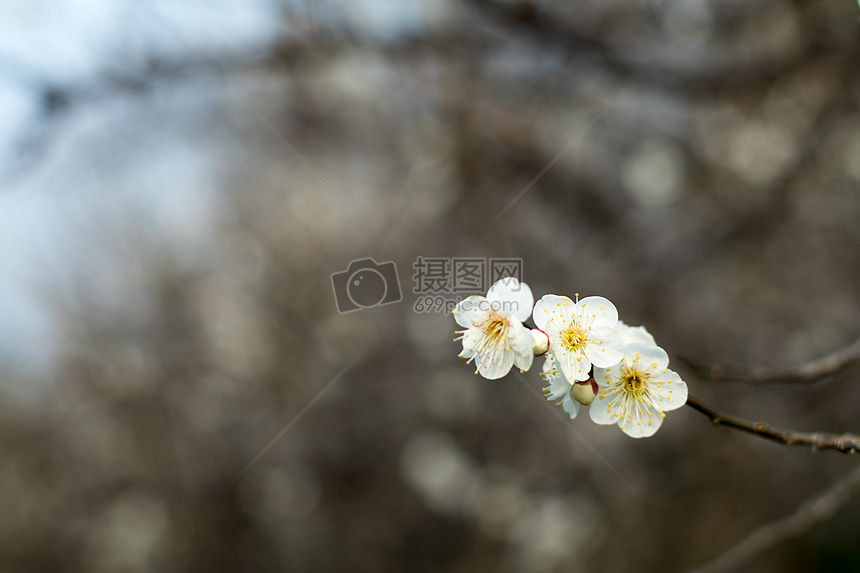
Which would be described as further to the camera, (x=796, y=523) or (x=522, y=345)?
(x=796, y=523)

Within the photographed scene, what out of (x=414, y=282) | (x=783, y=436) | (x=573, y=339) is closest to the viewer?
(x=783, y=436)

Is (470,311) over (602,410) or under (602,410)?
over

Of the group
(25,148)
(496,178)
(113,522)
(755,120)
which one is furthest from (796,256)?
(113,522)

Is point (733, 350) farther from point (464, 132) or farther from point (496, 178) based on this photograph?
point (464, 132)
